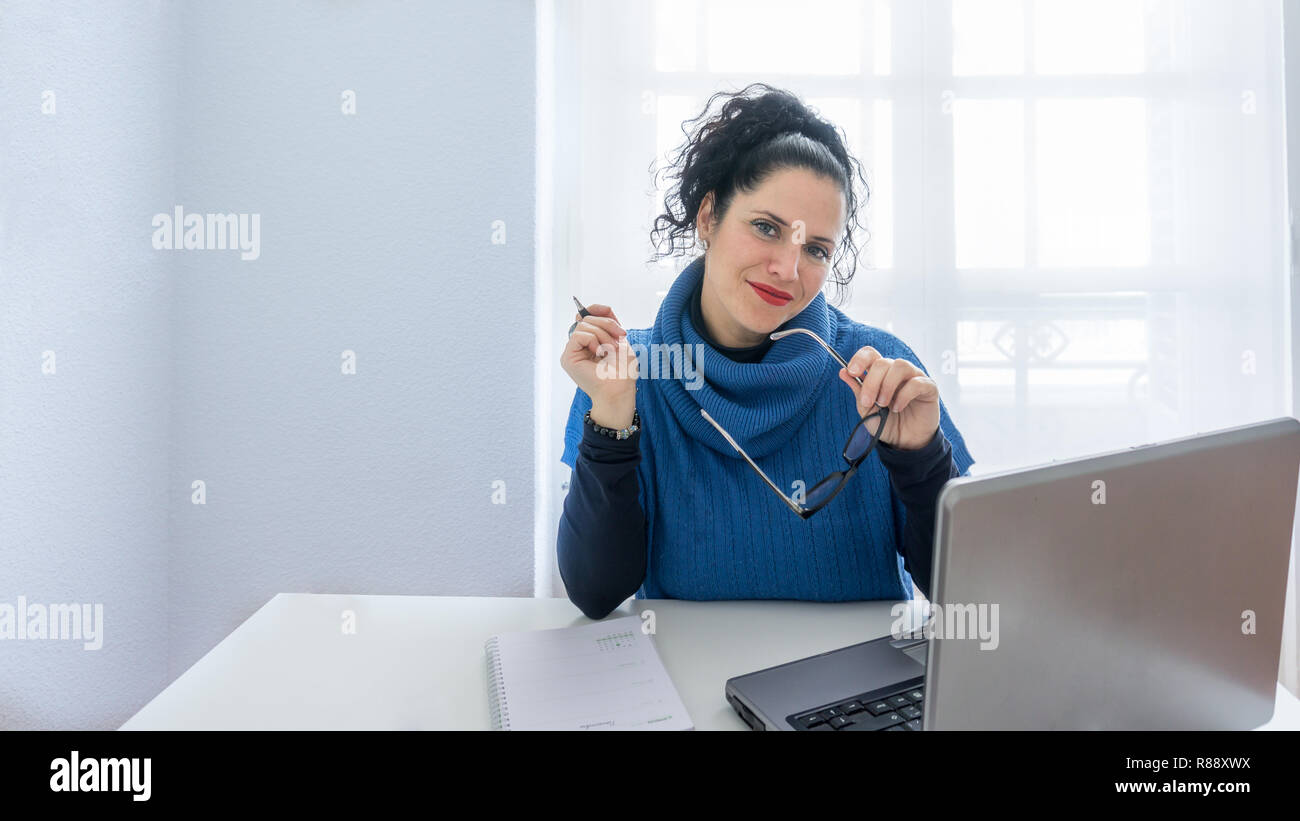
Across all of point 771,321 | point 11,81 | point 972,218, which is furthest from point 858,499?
point 11,81

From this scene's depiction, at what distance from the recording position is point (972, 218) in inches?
67.4

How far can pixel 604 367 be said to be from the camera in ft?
3.09

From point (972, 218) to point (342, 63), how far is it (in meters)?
1.54

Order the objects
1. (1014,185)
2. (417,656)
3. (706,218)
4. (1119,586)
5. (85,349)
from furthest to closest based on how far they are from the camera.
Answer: (1014,185) → (85,349) → (706,218) → (417,656) → (1119,586)

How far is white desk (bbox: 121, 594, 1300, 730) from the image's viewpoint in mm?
653

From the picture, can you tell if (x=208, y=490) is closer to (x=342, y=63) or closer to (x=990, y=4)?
(x=342, y=63)

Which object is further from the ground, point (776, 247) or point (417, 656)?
point (776, 247)

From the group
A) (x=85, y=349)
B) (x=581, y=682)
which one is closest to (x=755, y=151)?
(x=581, y=682)

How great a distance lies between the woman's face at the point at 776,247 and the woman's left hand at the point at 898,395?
316 mm

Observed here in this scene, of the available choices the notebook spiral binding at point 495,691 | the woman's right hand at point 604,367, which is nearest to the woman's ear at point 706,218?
the woman's right hand at point 604,367

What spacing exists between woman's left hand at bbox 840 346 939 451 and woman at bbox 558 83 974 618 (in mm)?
83

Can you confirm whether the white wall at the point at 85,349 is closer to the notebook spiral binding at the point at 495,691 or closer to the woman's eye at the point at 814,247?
the notebook spiral binding at the point at 495,691

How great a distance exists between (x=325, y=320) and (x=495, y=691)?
1.19m

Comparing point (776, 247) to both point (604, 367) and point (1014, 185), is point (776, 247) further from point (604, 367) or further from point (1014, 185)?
point (1014, 185)
